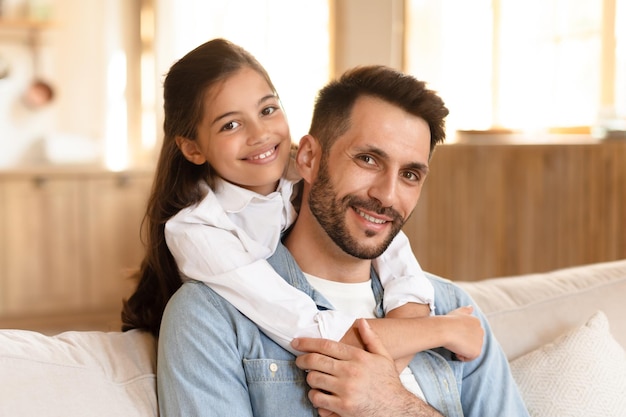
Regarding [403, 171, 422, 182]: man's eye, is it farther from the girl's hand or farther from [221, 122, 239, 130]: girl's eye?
[221, 122, 239, 130]: girl's eye

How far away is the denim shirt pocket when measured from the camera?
57.4 inches

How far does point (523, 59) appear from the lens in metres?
4.86

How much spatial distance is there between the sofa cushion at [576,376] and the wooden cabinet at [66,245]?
3621 mm

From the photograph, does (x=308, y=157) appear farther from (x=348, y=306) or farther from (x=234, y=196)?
(x=348, y=306)

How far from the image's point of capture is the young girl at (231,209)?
4.84 feet

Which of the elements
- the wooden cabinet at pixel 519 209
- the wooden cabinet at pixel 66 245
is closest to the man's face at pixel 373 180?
the wooden cabinet at pixel 519 209

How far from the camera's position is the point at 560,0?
4.55 m

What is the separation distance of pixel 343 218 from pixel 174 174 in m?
0.39

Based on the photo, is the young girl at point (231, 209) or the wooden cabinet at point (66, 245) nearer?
the young girl at point (231, 209)

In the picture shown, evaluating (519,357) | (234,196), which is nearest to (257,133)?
(234,196)

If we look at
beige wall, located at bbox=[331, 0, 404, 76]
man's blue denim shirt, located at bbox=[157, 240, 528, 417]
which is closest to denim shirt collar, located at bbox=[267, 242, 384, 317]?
man's blue denim shirt, located at bbox=[157, 240, 528, 417]

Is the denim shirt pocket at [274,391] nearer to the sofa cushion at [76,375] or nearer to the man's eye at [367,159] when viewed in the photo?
the sofa cushion at [76,375]

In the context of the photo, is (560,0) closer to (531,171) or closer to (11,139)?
(531,171)

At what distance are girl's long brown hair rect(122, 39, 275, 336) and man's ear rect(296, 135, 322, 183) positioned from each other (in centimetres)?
20
